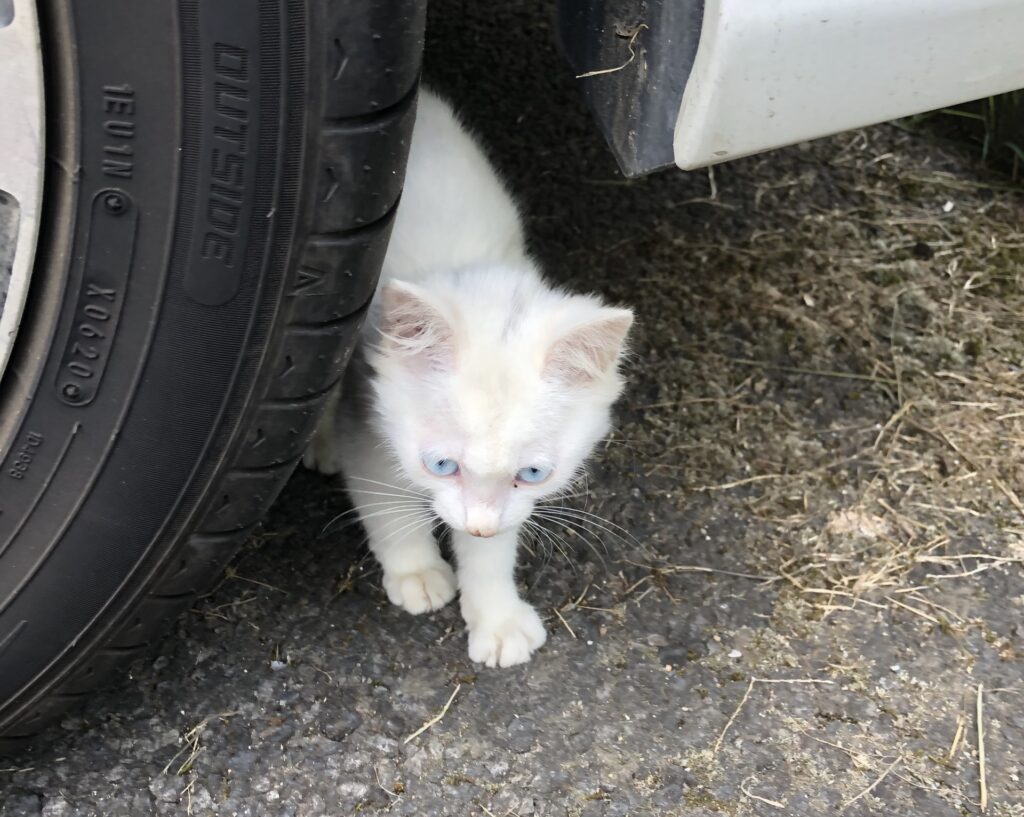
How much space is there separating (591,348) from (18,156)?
2.86ft

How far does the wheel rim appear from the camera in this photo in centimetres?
110

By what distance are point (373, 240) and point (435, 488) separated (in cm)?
57

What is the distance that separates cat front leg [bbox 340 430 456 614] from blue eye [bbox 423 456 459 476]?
204 millimetres

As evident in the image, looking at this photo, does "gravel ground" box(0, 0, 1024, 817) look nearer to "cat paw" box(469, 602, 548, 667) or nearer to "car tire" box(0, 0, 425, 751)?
"cat paw" box(469, 602, 548, 667)

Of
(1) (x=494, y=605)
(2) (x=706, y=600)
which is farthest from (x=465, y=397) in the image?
(2) (x=706, y=600)

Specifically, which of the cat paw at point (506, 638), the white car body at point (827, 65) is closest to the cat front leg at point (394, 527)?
the cat paw at point (506, 638)

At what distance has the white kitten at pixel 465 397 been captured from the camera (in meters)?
1.64

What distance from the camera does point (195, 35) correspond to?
3.67 ft

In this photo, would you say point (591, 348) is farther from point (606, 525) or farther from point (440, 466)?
point (606, 525)

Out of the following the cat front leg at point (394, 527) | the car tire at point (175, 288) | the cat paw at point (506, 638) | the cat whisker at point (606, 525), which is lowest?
the cat whisker at point (606, 525)

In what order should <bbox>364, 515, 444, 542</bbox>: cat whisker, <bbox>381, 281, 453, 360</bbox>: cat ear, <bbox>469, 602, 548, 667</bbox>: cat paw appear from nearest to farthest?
1. <bbox>381, 281, 453, 360</bbox>: cat ear
2. <bbox>469, 602, 548, 667</bbox>: cat paw
3. <bbox>364, 515, 444, 542</bbox>: cat whisker

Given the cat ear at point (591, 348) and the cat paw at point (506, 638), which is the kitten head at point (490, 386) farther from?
the cat paw at point (506, 638)

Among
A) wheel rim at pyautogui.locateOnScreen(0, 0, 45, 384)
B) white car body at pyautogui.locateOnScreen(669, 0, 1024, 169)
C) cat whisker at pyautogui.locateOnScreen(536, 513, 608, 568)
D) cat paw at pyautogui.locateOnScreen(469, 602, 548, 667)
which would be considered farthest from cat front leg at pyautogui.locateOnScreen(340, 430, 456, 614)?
white car body at pyautogui.locateOnScreen(669, 0, 1024, 169)

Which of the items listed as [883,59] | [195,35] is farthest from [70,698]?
[883,59]
